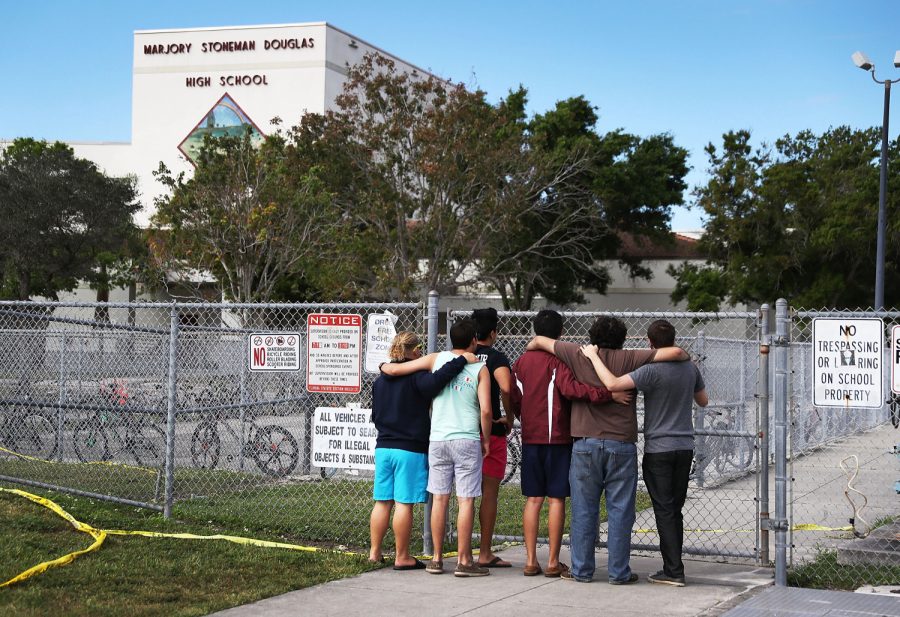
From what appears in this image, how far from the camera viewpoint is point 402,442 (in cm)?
804

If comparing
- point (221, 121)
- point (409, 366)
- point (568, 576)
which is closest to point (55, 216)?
point (221, 121)

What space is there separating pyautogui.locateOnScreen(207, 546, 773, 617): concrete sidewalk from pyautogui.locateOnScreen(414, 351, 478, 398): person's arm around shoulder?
138 cm

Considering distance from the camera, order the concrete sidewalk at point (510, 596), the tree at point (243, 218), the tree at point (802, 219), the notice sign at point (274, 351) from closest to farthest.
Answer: the concrete sidewalk at point (510, 596), the notice sign at point (274, 351), the tree at point (243, 218), the tree at point (802, 219)

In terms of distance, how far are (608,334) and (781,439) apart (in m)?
1.43

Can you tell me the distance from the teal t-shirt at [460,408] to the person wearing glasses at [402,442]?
0.51 feet

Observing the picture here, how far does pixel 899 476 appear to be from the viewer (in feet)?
49.3

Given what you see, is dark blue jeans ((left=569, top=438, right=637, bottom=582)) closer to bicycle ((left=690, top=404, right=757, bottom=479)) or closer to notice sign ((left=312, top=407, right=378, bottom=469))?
notice sign ((left=312, top=407, right=378, bottom=469))

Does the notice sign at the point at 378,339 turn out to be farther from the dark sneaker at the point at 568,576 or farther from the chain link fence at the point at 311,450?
the dark sneaker at the point at 568,576

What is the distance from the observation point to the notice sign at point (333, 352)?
9070 mm

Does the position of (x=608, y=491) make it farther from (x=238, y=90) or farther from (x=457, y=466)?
(x=238, y=90)

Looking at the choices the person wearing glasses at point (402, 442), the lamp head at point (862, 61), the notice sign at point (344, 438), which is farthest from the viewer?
the lamp head at point (862, 61)

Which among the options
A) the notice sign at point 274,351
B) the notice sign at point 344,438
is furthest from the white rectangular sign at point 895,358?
the notice sign at point 274,351

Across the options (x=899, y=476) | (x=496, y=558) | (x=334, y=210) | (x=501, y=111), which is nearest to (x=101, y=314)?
(x=334, y=210)

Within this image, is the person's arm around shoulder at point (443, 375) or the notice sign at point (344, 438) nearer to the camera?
the person's arm around shoulder at point (443, 375)
